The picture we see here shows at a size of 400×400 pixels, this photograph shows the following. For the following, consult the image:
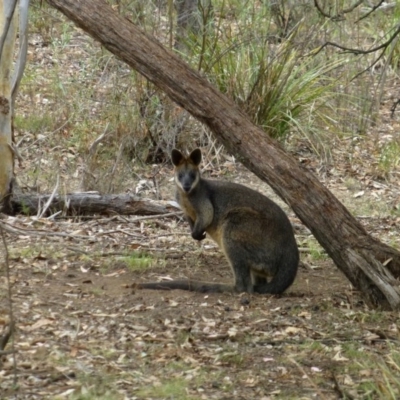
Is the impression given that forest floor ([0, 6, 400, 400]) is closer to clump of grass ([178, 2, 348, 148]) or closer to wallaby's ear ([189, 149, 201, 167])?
wallaby's ear ([189, 149, 201, 167])

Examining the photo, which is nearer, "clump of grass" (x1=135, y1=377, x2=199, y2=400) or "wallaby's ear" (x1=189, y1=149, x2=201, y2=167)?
"clump of grass" (x1=135, y1=377, x2=199, y2=400)

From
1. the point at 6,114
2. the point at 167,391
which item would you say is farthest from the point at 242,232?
the point at 6,114

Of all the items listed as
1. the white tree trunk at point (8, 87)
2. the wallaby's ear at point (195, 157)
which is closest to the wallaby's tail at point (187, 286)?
the wallaby's ear at point (195, 157)

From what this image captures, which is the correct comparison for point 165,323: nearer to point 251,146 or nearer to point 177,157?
point 251,146

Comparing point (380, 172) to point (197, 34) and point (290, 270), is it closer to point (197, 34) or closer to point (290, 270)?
point (197, 34)

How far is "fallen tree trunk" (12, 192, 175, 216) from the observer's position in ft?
28.7

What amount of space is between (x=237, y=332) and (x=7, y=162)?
145 inches

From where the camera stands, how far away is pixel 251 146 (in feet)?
21.2

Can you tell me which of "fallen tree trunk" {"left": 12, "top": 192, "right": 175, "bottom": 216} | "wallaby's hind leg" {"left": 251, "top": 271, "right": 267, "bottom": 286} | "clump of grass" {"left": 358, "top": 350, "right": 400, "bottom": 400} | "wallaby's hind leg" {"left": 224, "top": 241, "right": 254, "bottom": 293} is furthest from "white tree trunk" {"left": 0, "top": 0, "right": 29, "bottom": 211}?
"clump of grass" {"left": 358, "top": 350, "right": 400, "bottom": 400}

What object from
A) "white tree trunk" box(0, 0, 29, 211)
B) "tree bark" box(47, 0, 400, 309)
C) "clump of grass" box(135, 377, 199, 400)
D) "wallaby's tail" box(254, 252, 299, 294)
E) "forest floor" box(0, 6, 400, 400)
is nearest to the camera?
"clump of grass" box(135, 377, 199, 400)

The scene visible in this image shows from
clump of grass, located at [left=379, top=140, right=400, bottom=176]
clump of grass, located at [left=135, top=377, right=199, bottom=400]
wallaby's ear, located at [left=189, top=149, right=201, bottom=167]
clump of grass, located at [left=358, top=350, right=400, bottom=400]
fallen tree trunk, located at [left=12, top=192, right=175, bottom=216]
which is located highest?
clump of grass, located at [left=379, top=140, right=400, bottom=176]

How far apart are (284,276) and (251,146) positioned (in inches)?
44.7

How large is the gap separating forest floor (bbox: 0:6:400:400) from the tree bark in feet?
1.25

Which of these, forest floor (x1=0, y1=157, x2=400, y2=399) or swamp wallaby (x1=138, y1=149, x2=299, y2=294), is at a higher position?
swamp wallaby (x1=138, y1=149, x2=299, y2=294)
